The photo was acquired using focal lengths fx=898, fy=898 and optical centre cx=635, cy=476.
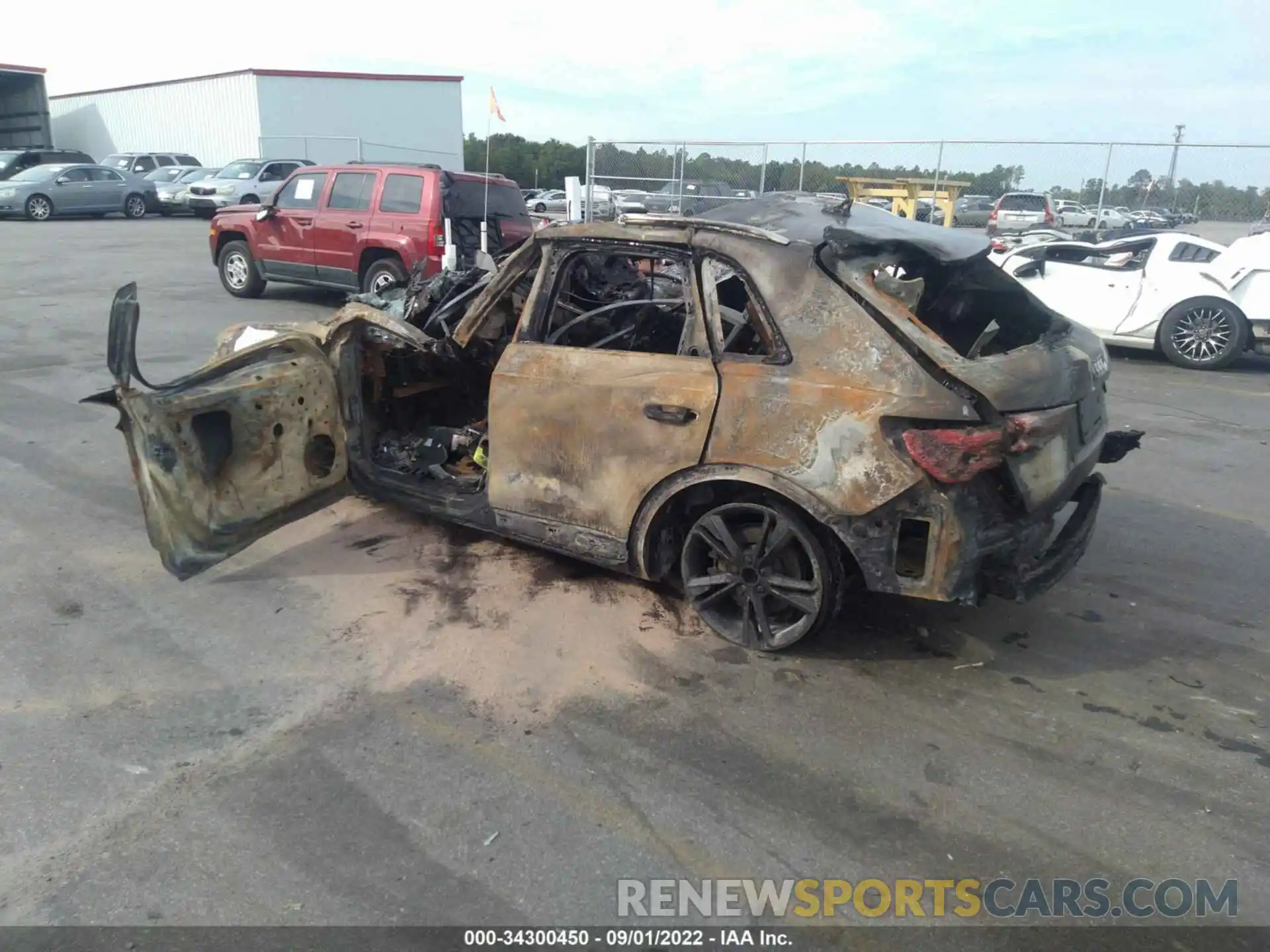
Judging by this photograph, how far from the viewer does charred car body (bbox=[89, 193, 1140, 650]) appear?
3371mm

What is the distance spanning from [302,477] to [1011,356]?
331 centimetres

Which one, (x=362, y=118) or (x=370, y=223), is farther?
(x=362, y=118)

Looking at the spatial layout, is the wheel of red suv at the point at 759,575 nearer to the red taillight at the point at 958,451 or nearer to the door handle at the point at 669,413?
the door handle at the point at 669,413

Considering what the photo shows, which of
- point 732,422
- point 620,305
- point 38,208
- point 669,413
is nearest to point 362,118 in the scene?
point 38,208

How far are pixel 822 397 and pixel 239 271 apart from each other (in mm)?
11892

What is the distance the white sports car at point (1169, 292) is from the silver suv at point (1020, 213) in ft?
24.1

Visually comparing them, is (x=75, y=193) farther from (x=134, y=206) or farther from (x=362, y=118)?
(x=362, y=118)

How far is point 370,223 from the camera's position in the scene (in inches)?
446

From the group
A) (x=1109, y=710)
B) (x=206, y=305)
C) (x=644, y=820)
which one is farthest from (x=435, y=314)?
(x=206, y=305)

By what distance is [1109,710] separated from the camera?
350cm

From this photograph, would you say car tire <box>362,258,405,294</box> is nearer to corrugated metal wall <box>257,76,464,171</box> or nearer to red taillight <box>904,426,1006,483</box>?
red taillight <box>904,426,1006,483</box>

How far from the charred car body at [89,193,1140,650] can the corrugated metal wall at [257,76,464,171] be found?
30.8m

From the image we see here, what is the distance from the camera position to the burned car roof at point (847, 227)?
12.1 feet

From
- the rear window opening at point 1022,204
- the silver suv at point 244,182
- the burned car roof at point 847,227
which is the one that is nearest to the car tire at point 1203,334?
the burned car roof at point 847,227
